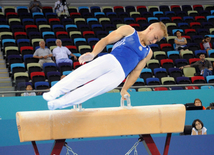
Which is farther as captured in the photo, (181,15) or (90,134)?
(181,15)

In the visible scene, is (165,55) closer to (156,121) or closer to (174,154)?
(174,154)

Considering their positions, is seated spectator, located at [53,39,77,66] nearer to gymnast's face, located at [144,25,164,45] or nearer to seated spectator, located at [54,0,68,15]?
seated spectator, located at [54,0,68,15]

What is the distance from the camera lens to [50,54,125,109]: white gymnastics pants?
3332 millimetres

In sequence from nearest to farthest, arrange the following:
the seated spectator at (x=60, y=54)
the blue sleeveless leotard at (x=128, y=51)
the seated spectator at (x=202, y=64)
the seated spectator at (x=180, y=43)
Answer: the blue sleeveless leotard at (x=128, y=51) < the seated spectator at (x=60, y=54) < the seated spectator at (x=202, y=64) < the seated spectator at (x=180, y=43)

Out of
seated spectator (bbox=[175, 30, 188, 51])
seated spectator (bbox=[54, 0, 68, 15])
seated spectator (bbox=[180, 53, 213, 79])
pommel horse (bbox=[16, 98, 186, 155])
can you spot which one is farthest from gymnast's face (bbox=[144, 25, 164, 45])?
seated spectator (bbox=[54, 0, 68, 15])

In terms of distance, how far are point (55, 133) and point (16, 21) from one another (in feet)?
28.4

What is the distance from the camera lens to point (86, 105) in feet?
25.3

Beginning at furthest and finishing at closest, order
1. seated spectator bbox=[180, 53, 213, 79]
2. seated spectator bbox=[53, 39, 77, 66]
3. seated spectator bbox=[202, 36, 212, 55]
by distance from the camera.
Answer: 1. seated spectator bbox=[202, 36, 212, 55]
2. seated spectator bbox=[180, 53, 213, 79]
3. seated spectator bbox=[53, 39, 77, 66]

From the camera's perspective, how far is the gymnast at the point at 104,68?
3339 millimetres

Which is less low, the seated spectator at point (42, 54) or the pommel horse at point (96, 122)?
the seated spectator at point (42, 54)

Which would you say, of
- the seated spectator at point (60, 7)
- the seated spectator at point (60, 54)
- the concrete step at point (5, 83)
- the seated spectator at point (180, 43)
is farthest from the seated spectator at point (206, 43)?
the concrete step at point (5, 83)

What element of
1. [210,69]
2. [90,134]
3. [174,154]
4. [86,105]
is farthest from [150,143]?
[210,69]

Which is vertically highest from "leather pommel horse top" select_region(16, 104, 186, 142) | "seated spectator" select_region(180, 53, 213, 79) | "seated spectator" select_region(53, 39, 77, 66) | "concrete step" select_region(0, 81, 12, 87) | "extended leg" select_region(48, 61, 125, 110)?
"seated spectator" select_region(53, 39, 77, 66)

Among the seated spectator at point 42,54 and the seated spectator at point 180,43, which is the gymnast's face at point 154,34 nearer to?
the seated spectator at point 42,54
